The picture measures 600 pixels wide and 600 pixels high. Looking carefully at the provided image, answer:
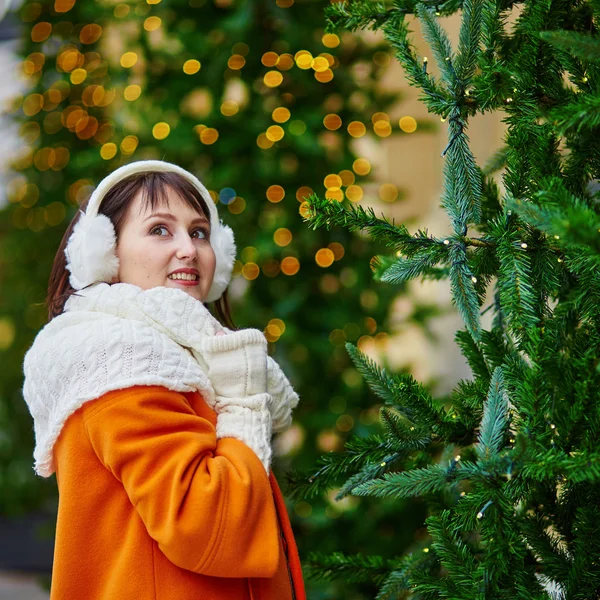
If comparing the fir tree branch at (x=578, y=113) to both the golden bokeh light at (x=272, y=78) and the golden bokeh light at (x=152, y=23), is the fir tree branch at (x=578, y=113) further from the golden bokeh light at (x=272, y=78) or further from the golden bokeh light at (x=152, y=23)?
the golden bokeh light at (x=152, y=23)

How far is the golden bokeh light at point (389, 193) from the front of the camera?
9.22 ft

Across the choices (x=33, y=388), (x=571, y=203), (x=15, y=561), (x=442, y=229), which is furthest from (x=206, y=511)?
(x=15, y=561)

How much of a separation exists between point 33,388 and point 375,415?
1.60 m

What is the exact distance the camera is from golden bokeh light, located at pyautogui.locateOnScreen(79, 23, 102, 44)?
2.96m

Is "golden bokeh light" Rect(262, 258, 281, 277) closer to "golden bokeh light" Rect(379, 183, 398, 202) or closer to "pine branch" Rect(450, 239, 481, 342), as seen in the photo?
"golden bokeh light" Rect(379, 183, 398, 202)

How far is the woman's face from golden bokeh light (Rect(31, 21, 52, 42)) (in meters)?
1.98

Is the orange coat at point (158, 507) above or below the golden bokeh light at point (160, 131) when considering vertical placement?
below

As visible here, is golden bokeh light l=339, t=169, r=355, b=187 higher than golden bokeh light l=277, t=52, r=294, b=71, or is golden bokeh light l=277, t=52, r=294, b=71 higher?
golden bokeh light l=277, t=52, r=294, b=71

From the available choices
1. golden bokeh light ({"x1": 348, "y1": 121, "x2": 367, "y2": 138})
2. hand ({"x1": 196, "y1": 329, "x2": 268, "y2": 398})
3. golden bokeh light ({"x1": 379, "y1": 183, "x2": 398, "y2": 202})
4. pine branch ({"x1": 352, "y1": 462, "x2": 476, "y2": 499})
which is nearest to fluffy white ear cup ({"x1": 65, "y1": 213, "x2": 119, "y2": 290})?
hand ({"x1": 196, "y1": 329, "x2": 268, "y2": 398})

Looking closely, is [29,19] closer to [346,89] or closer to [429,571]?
[346,89]

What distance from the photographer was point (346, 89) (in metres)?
2.68

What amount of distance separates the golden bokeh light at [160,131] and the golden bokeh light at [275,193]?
1.29 feet

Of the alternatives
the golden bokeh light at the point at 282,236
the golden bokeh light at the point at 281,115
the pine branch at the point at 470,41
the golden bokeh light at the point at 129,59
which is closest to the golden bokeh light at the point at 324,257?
the golden bokeh light at the point at 282,236

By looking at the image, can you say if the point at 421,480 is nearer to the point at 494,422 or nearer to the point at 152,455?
the point at 494,422
